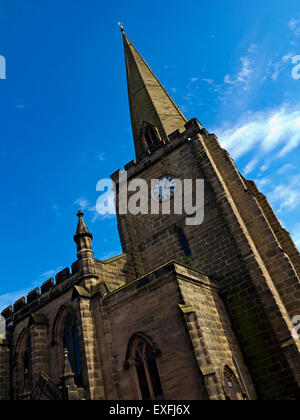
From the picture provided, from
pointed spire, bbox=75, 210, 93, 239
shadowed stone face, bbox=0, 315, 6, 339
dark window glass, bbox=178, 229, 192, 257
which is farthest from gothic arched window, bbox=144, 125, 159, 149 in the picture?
shadowed stone face, bbox=0, 315, 6, 339

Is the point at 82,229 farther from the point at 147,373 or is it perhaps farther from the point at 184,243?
the point at 147,373

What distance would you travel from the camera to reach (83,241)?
16797 millimetres

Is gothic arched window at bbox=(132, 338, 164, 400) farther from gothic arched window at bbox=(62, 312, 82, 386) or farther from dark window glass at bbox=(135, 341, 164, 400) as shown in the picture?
gothic arched window at bbox=(62, 312, 82, 386)

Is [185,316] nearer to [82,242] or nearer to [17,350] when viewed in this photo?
[82,242]

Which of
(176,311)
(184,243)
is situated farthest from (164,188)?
(176,311)

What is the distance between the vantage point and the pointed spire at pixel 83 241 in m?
16.4

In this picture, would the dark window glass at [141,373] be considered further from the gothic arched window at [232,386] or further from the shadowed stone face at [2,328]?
the shadowed stone face at [2,328]

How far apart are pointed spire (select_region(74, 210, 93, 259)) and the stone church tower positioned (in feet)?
0.19

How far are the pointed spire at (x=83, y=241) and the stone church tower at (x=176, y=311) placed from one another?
6cm

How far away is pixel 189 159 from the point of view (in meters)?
19.7

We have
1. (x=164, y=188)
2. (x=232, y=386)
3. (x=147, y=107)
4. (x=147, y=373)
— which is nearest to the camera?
(x=232, y=386)

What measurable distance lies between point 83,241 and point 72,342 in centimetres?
489

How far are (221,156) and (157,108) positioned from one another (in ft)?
29.3
